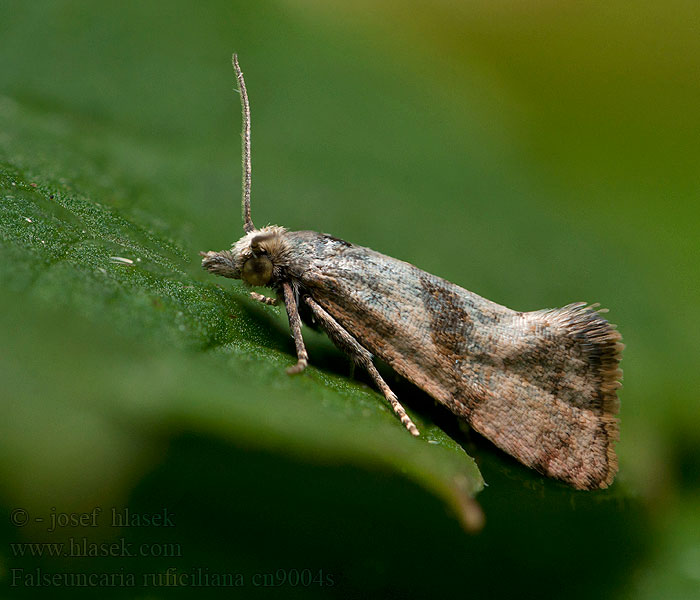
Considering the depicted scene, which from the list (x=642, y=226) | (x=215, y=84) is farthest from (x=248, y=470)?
(x=642, y=226)

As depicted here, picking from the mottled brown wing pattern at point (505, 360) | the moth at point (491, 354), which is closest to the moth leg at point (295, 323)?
the moth at point (491, 354)

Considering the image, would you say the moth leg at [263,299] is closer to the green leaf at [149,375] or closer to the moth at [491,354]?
the moth at [491,354]

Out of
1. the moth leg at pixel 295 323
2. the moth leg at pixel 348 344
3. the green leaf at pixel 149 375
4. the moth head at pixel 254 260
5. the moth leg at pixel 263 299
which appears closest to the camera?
the green leaf at pixel 149 375

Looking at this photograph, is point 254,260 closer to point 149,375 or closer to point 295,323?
point 295,323

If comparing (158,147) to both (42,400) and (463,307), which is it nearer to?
(463,307)

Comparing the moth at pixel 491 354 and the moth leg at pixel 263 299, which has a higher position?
the moth at pixel 491 354

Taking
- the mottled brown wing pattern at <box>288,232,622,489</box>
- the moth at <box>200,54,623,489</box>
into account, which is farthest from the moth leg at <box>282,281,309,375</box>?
the mottled brown wing pattern at <box>288,232,622,489</box>

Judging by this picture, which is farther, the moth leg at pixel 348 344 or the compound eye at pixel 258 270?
the compound eye at pixel 258 270
